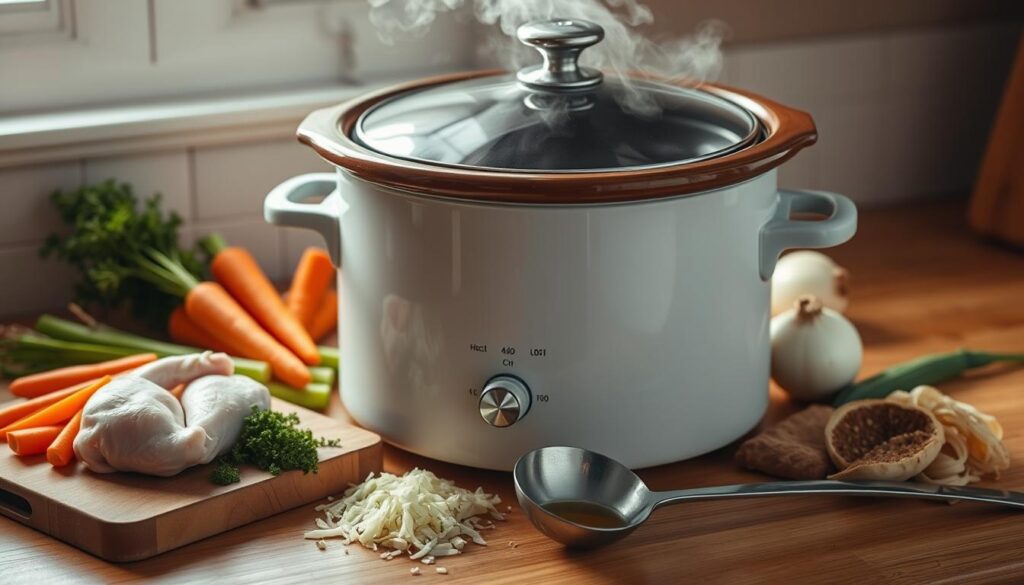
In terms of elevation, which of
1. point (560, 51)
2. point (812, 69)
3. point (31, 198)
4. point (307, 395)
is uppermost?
point (560, 51)

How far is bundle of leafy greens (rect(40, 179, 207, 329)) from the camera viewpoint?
133 cm

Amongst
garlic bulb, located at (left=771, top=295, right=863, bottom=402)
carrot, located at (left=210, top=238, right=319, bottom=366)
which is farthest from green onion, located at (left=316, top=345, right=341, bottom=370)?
garlic bulb, located at (left=771, top=295, right=863, bottom=402)

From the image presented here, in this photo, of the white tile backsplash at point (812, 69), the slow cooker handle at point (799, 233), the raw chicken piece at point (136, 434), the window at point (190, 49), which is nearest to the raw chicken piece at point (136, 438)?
the raw chicken piece at point (136, 434)

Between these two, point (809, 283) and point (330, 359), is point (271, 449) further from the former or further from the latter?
point (809, 283)

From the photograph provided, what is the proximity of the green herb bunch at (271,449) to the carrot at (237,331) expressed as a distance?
20 cm

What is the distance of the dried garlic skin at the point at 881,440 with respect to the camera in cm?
104

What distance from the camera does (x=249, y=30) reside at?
1531mm

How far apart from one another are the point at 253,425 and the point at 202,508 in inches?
3.4

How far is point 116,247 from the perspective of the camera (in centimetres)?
134

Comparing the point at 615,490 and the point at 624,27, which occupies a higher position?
the point at 624,27

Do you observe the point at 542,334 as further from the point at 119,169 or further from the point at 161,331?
the point at 119,169

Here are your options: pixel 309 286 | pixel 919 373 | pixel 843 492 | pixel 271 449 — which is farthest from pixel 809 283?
pixel 271 449

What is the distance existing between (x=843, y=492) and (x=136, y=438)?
536 millimetres

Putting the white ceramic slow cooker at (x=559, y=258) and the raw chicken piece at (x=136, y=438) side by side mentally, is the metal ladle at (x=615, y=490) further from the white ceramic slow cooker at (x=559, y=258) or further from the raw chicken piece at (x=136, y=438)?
the raw chicken piece at (x=136, y=438)
